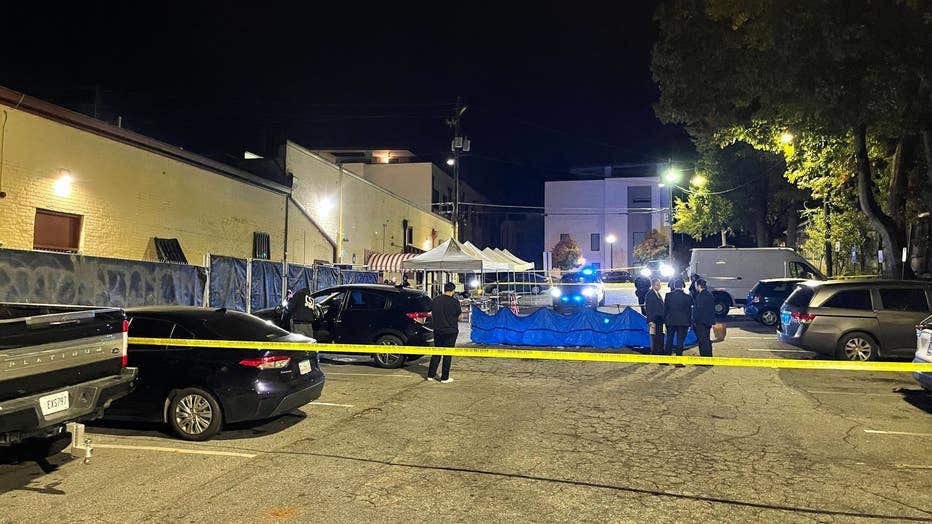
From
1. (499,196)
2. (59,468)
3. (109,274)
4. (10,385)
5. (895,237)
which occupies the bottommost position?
(59,468)

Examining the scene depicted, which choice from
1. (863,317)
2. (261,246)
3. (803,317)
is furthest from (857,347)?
(261,246)

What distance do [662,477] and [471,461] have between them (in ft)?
5.49

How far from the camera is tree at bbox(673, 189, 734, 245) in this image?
3809 cm

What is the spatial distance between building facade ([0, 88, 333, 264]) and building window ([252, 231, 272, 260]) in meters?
0.11

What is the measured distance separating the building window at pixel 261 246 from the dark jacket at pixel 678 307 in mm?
14124

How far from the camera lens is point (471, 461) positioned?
5613mm

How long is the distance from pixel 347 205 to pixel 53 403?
2361 centimetres

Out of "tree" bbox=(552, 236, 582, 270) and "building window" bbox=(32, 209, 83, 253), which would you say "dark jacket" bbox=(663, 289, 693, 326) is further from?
"tree" bbox=(552, 236, 582, 270)

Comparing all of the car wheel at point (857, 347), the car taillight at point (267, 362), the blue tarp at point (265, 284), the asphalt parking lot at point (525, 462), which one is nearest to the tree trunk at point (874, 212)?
the car wheel at point (857, 347)

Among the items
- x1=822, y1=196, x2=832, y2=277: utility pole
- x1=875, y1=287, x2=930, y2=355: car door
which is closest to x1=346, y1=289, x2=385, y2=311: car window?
x1=875, y1=287, x2=930, y2=355: car door

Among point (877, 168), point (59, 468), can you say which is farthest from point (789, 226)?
point (59, 468)

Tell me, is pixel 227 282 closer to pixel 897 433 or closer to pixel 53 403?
pixel 53 403

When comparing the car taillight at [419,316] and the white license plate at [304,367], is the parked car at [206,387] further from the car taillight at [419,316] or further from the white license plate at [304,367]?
the car taillight at [419,316]

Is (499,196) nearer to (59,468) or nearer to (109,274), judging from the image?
(109,274)
